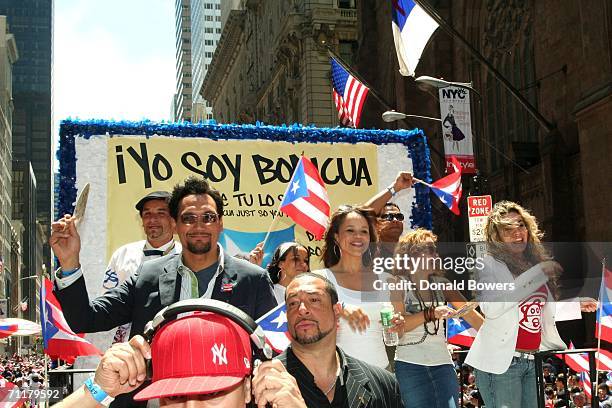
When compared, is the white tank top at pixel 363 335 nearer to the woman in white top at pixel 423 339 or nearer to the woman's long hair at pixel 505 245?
the woman in white top at pixel 423 339

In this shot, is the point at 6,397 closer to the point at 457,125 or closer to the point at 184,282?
the point at 184,282

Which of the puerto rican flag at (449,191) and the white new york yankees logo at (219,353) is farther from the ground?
the puerto rican flag at (449,191)

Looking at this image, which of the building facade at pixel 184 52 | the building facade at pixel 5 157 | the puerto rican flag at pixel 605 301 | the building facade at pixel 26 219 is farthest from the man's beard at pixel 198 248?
the building facade at pixel 184 52

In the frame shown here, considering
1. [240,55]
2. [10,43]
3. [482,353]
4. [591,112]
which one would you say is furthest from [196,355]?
[10,43]

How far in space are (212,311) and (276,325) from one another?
9.02 feet

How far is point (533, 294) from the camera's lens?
247 inches

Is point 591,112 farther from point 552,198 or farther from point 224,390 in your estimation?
point 224,390

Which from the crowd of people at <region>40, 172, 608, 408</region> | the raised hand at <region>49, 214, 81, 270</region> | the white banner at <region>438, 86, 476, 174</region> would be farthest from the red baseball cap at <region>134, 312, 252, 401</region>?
the white banner at <region>438, 86, 476, 174</region>

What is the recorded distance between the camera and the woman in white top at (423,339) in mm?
6062

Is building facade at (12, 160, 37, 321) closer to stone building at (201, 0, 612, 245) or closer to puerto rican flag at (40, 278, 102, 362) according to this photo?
stone building at (201, 0, 612, 245)

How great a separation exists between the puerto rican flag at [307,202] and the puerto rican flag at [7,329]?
24.2 feet

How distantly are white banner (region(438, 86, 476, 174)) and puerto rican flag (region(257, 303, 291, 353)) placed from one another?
15326 mm

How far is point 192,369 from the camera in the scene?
2580 mm

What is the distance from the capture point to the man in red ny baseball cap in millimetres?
2559
